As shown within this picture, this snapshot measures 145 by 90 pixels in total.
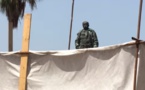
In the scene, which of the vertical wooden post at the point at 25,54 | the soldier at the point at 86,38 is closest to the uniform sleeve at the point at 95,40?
the soldier at the point at 86,38

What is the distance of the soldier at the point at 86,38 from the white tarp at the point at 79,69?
2.15 meters

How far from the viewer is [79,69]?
6660 mm

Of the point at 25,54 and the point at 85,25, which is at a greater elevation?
the point at 85,25

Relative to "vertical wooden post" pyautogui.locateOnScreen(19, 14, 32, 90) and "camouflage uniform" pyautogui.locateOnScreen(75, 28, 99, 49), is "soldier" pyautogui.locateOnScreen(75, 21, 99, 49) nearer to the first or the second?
"camouflage uniform" pyautogui.locateOnScreen(75, 28, 99, 49)

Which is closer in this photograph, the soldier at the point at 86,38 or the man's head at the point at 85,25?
the soldier at the point at 86,38

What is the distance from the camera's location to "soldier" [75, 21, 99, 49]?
9.00m

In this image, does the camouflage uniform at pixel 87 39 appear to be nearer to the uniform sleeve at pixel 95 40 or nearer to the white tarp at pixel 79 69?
the uniform sleeve at pixel 95 40

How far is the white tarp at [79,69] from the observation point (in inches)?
246

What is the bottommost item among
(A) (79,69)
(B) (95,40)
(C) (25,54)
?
(A) (79,69)

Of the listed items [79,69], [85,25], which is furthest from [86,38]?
[79,69]

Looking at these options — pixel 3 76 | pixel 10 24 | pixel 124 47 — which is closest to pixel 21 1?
pixel 10 24

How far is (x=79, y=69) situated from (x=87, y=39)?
7.96ft

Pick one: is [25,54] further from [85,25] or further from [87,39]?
[85,25]

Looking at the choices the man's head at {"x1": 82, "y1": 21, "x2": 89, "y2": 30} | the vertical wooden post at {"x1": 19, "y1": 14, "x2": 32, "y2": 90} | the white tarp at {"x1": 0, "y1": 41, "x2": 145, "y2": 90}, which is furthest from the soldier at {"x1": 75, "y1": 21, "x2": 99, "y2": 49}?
the white tarp at {"x1": 0, "y1": 41, "x2": 145, "y2": 90}
